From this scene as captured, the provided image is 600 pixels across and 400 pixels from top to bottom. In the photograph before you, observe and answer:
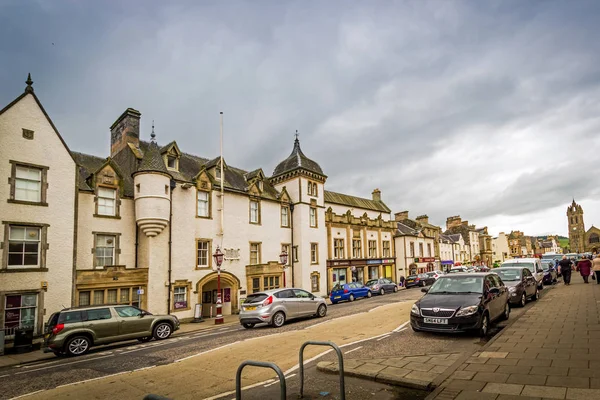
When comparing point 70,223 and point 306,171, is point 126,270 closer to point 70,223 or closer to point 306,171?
point 70,223

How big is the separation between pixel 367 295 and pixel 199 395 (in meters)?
24.5

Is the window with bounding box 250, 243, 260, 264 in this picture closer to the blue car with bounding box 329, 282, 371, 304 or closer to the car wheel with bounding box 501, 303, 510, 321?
the blue car with bounding box 329, 282, 371, 304

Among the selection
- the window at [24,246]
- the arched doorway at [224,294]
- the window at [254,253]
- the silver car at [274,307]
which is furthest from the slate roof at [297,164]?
the window at [24,246]

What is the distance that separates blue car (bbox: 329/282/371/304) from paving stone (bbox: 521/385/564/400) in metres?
22.4

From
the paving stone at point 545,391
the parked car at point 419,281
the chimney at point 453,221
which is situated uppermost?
the chimney at point 453,221

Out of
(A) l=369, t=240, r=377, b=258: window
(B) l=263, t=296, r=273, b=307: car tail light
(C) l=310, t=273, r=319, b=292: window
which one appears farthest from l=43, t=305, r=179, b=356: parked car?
(A) l=369, t=240, r=377, b=258: window

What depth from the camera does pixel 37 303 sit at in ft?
54.5

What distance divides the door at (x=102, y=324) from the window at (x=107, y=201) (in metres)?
8.01

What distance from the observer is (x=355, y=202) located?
47.6m

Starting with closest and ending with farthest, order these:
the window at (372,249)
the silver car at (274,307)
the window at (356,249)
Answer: the silver car at (274,307) → the window at (356,249) → the window at (372,249)

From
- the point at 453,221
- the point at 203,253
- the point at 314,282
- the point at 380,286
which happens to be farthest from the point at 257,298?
the point at 453,221

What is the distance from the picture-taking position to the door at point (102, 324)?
13.0m

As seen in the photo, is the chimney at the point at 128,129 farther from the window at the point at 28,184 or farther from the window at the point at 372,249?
the window at the point at 372,249

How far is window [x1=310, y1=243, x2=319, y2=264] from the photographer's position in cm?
3250
